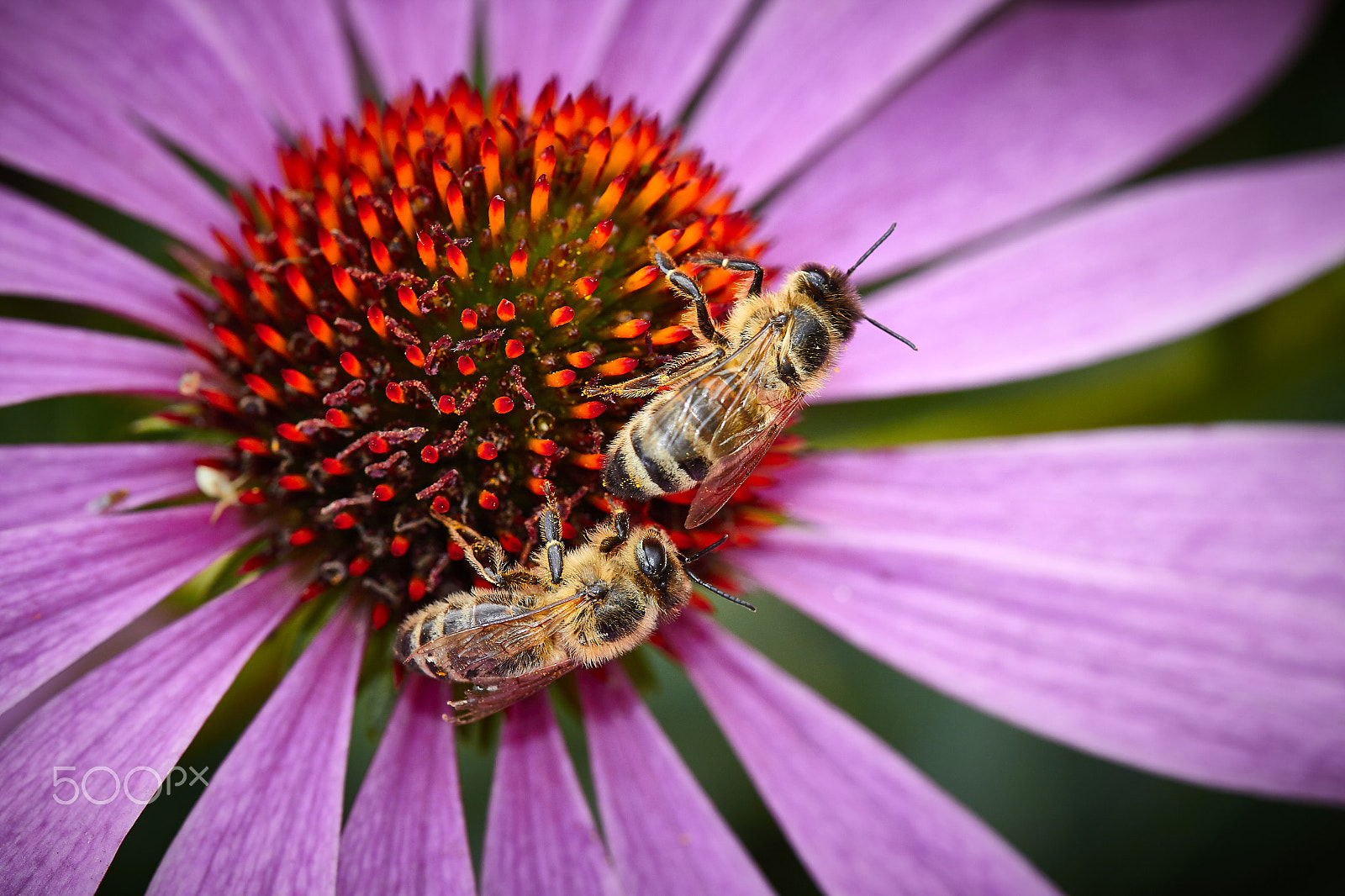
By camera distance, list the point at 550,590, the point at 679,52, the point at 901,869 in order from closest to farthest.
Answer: the point at 550,590, the point at 901,869, the point at 679,52

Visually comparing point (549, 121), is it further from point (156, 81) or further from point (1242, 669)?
point (1242, 669)

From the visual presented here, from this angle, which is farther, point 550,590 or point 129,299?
point 129,299

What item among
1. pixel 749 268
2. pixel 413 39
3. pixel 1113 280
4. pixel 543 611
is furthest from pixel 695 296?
pixel 413 39

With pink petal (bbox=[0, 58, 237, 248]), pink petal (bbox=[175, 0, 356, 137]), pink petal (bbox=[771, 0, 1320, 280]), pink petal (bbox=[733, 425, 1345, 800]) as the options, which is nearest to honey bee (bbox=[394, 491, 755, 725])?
pink petal (bbox=[733, 425, 1345, 800])

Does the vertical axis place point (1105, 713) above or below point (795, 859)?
above

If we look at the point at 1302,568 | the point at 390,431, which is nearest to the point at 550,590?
the point at 390,431

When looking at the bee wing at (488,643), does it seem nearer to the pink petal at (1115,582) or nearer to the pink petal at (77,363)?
the pink petal at (1115,582)

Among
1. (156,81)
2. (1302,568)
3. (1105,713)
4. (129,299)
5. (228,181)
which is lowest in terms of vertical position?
(1105,713)
